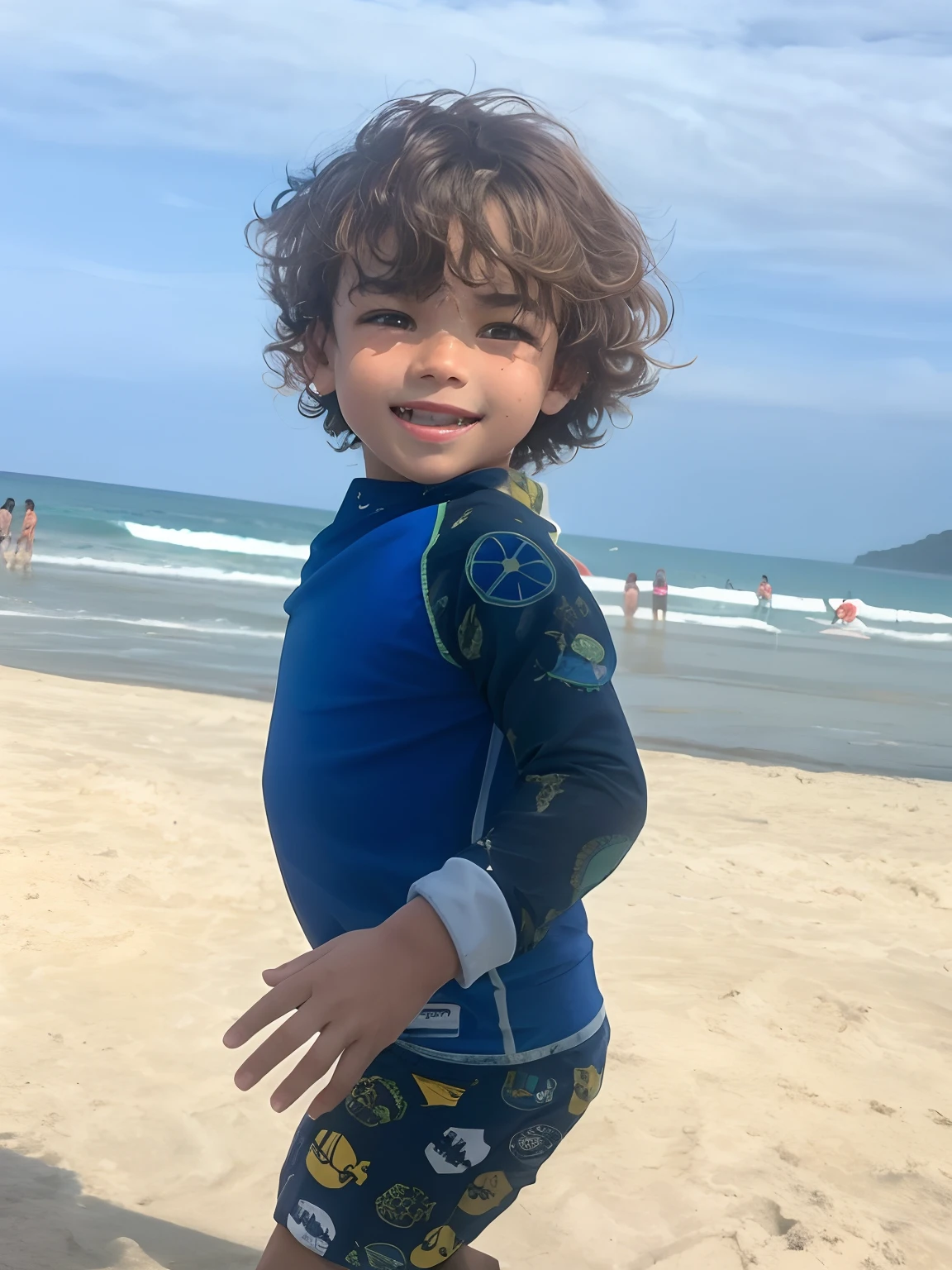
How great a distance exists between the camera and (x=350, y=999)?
4.05 ft

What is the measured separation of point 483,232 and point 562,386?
329 millimetres

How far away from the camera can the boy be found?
1295 millimetres

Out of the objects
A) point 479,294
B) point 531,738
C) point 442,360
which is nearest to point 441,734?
point 531,738

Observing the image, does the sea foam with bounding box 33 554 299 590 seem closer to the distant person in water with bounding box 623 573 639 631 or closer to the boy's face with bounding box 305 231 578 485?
the distant person in water with bounding box 623 573 639 631

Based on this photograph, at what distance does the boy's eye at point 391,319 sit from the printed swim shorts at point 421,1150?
0.96 meters

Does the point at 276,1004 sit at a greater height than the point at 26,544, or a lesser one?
lesser

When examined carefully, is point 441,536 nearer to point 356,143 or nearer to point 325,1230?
point 356,143

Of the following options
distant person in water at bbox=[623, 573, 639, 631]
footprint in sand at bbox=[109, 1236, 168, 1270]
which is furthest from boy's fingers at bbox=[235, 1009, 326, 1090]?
distant person in water at bbox=[623, 573, 639, 631]

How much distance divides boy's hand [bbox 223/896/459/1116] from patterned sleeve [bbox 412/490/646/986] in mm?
32

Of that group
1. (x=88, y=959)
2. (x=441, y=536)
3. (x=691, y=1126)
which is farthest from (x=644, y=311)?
(x=88, y=959)

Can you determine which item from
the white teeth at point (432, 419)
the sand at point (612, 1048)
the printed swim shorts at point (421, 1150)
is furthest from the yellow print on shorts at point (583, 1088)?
the sand at point (612, 1048)

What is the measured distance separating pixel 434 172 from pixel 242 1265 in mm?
2103

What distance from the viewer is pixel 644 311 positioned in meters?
2.01

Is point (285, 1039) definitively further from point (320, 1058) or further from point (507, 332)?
point (507, 332)
